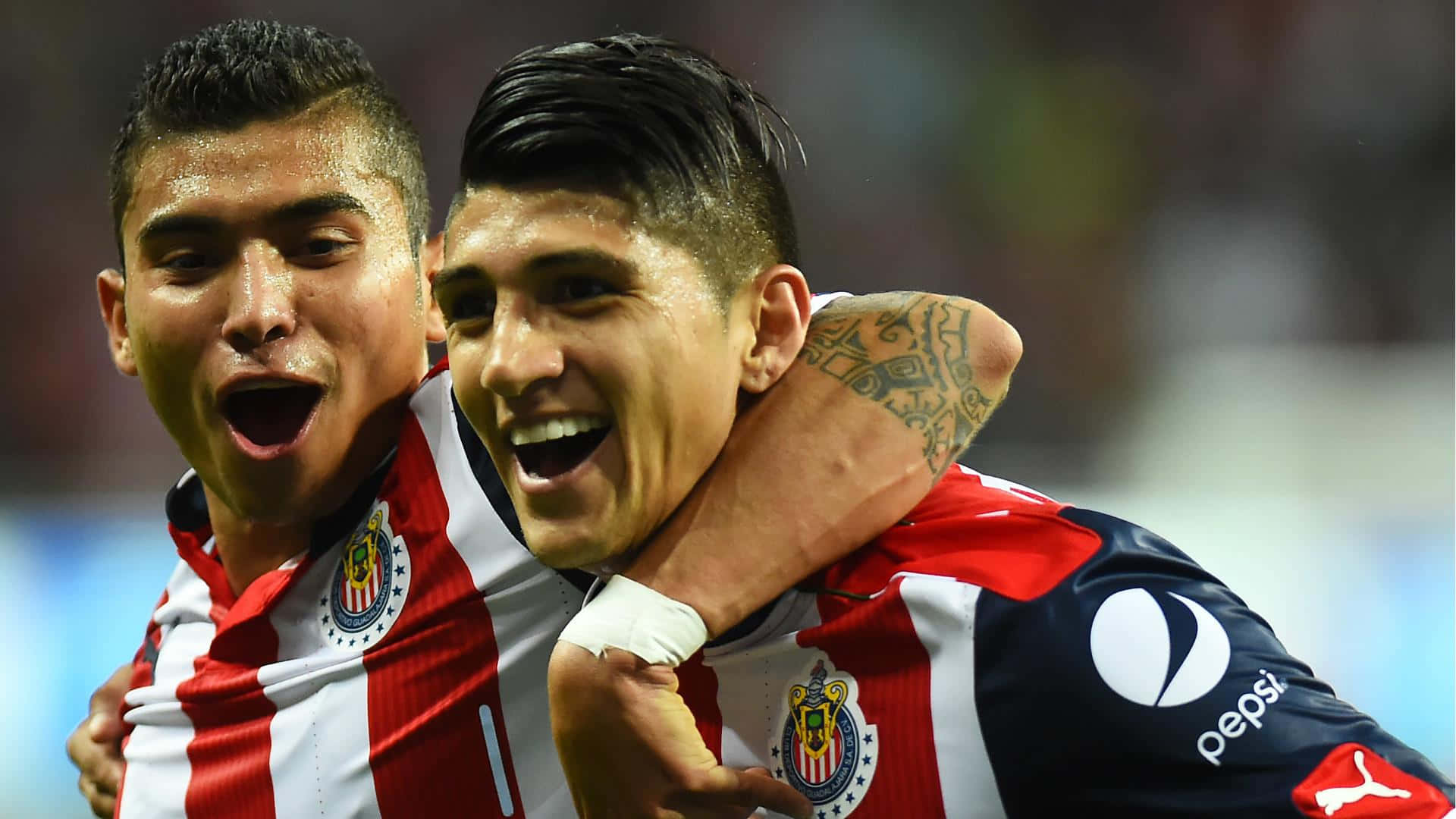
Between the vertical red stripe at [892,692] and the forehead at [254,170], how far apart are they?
2.80ft

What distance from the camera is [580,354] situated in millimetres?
1455

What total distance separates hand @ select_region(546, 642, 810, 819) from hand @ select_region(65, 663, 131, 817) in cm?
115

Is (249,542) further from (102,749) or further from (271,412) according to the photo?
(102,749)

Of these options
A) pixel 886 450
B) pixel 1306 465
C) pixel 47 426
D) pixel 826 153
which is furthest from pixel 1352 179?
pixel 47 426

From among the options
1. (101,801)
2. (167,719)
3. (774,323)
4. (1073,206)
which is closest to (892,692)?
(774,323)

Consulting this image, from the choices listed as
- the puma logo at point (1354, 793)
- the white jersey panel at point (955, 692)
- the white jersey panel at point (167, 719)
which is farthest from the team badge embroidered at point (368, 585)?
the puma logo at point (1354, 793)

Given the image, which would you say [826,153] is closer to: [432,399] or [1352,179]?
[1352,179]

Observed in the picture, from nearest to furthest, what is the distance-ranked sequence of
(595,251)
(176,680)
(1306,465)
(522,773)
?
(595,251)
(522,773)
(176,680)
(1306,465)

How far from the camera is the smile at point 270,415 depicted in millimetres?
1847

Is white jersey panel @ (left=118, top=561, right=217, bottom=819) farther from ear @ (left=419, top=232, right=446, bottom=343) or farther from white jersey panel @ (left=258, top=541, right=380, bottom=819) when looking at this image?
ear @ (left=419, top=232, right=446, bottom=343)

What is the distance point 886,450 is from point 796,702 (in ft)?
0.95

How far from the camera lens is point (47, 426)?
4363mm

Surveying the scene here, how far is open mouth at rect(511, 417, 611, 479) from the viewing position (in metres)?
1.46

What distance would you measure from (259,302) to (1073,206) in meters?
3.41
